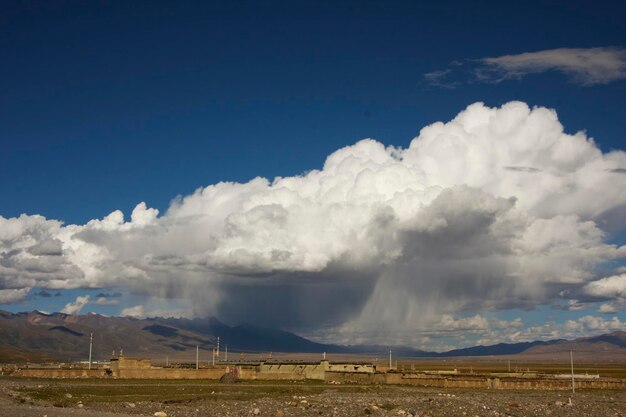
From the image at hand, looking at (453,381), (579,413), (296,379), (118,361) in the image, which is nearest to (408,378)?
(453,381)

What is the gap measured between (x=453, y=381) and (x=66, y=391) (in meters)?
60.5

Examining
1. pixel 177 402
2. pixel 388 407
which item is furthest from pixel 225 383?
pixel 388 407

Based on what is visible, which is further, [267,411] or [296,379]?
[296,379]

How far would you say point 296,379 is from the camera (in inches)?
4884

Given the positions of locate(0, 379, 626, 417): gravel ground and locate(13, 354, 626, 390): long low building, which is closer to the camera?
locate(0, 379, 626, 417): gravel ground

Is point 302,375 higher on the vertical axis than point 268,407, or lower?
lower

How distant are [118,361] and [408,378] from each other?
48721 millimetres

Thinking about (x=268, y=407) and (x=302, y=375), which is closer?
(x=268, y=407)

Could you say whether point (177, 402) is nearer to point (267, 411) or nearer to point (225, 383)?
point (267, 411)

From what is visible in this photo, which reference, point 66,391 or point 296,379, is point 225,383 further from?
point 66,391

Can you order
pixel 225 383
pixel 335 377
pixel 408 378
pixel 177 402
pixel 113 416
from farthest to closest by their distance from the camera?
1. pixel 335 377
2. pixel 408 378
3. pixel 225 383
4. pixel 177 402
5. pixel 113 416

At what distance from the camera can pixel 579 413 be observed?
6219cm

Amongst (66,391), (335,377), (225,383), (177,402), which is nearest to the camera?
(177,402)

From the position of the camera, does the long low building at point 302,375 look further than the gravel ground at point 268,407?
Yes
